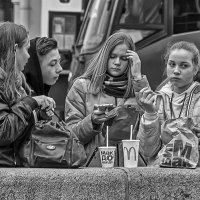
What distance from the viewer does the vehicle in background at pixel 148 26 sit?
13.3m

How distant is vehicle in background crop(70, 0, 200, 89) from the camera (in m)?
13.3

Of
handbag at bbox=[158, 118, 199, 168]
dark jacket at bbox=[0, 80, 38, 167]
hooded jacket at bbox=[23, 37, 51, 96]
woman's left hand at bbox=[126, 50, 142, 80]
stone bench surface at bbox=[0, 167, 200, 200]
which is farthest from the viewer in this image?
woman's left hand at bbox=[126, 50, 142, 80]

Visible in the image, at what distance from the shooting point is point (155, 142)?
5742mm

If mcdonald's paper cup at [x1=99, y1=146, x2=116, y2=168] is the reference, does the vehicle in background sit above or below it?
above

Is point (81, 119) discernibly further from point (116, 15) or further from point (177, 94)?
point (116, 15)

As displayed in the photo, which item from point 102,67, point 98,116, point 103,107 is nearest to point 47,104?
point 103,107

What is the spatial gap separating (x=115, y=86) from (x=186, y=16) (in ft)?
23.8

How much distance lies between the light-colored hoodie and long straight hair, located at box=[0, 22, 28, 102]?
81cm

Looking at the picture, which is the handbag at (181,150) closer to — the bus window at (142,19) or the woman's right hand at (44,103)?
the woman's right hand at (44,103)

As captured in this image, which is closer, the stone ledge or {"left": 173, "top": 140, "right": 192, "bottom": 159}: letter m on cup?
the stone ledge

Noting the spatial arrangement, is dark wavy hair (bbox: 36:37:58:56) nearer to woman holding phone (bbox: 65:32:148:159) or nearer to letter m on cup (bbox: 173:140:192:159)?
woman holding phone (bbox: 65:32:148:159)

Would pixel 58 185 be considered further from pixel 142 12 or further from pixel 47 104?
pixel 142 12

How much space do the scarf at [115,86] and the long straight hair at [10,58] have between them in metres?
1.16

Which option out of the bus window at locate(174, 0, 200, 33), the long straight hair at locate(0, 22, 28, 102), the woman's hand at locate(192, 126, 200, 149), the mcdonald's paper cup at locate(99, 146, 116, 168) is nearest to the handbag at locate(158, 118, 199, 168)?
the woman's hand at locate(192, 126, 200, 149)
